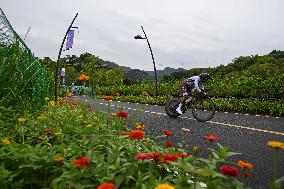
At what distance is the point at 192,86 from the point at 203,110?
87cm

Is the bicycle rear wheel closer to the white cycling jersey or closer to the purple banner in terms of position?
the white cycling jersey

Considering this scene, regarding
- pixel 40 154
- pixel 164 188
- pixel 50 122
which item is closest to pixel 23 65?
pixel 50 122

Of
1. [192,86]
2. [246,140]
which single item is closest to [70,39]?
[192,86]

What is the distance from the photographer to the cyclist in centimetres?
1231

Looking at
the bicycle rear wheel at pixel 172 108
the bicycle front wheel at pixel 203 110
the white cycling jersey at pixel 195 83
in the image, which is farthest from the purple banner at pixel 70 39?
the bicycle front wheel at pixel 203 110

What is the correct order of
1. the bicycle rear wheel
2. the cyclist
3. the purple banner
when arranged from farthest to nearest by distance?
the purple banner
the bicycle rear wheel
the cyclist

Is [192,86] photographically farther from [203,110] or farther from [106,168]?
[106,168]

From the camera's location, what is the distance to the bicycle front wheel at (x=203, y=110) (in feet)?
39.6

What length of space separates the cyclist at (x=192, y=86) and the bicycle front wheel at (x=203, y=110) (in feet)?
1.29

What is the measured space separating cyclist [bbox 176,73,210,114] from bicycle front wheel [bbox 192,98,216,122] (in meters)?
0.39

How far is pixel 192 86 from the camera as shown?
12719 mm

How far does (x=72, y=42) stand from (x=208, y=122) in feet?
40.6

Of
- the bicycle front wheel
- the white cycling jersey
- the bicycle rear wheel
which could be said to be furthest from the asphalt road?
the bicycle rear wheel

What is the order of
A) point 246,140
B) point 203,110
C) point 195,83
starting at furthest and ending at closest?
point 203,110, point 195,83, point 246,140
